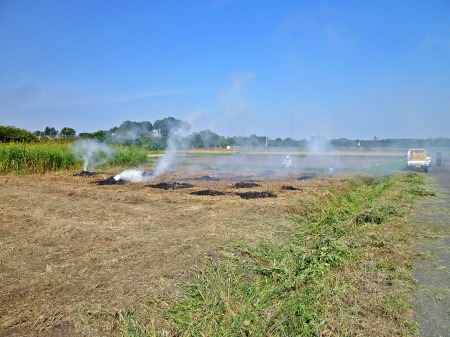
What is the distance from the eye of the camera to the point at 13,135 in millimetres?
29203

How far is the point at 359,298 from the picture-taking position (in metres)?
3.80

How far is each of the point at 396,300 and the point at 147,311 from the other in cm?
290

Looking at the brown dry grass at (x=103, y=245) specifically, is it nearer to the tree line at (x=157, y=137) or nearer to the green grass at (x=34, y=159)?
the green grass at (x=34, y=159)

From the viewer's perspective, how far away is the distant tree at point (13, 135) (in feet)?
94.6

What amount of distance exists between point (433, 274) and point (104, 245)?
5380mm

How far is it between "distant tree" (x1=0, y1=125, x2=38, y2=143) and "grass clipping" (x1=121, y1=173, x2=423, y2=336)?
97.6ft

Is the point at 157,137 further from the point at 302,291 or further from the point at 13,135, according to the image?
the point at 302,291

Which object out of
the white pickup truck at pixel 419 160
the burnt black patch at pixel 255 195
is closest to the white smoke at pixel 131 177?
the burnt black patch at pixel 255 195

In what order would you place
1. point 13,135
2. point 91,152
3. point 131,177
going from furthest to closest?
point 13,135
point 91,152
point 131,177

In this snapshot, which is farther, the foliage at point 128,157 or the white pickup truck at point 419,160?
the foliage at point 128,157

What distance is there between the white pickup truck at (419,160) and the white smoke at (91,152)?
74.7ft

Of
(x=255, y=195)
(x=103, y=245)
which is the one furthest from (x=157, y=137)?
(x=103, y=245)

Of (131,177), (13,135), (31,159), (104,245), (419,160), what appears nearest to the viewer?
(104,245)

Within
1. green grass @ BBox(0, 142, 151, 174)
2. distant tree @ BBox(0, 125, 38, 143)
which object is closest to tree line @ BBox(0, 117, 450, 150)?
distant tree @ BBox(0, 125, 38, 143)
